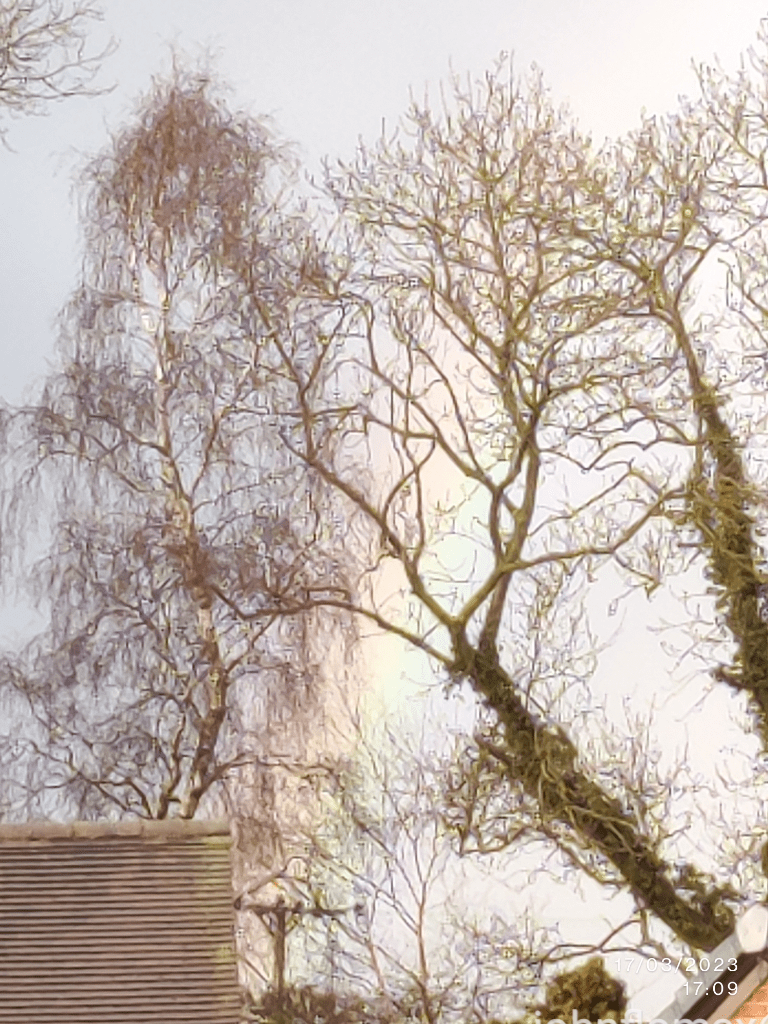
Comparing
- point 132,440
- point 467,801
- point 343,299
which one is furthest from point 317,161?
point 467,801

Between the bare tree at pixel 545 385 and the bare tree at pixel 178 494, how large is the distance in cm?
22

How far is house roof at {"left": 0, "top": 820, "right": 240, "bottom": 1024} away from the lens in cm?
484

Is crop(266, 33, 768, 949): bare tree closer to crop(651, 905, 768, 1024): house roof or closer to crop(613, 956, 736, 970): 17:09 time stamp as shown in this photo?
crop(613, 956, 736, 970): 17:09 time stamp

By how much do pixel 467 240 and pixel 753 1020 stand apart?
3.62 meters

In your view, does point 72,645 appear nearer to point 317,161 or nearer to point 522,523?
point 522,523

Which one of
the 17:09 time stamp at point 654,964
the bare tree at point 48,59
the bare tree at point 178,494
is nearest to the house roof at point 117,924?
the bare tree at point 178,494

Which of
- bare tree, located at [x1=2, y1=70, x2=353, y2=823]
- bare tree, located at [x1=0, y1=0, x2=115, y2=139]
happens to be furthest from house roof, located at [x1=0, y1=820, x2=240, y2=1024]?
bare tree, located at [x1=0, y1=0, x2=115, y2=139]

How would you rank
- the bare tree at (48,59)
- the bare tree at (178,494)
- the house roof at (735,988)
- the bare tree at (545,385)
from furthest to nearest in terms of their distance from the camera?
the bare tree at (48,59) < the bare tree at (545,385) < the bare tree at (178,494) < the house roof at (735,988)

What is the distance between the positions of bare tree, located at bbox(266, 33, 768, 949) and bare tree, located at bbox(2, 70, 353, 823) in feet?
0.72

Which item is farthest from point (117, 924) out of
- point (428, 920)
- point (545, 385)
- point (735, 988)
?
point (545, 385)

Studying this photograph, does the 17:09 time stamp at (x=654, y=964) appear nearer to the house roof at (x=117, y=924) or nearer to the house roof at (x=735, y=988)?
the house roof at (x=117, y=924)

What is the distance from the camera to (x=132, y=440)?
21.5ft

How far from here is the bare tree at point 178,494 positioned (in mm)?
6223

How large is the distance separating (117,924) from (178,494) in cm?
203
